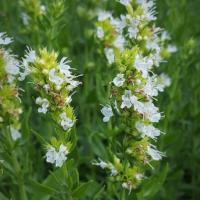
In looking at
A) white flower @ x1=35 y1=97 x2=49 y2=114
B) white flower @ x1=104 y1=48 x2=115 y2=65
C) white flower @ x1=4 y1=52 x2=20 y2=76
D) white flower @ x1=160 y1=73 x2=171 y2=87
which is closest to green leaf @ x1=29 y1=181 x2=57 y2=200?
white flower @ x1=35 y1=97 x2=49 y2=114

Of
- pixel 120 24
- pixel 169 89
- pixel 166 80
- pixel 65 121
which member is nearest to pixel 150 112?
pixel 65 121

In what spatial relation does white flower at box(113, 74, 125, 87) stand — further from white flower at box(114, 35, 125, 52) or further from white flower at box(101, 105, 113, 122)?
white flower at box(114, 35, 125, 52)

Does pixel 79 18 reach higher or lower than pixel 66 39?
higher

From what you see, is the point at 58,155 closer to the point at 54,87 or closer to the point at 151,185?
the point at 54,87

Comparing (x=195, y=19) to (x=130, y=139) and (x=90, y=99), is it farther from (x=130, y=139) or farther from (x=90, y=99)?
(x=130, y=139)

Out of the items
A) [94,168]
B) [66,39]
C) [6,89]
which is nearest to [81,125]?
[94,168]

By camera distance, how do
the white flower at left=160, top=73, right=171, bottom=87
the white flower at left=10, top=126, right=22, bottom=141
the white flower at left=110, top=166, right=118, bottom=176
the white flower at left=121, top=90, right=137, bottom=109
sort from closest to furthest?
the white flower at left=121, top=90, right=137, bottom=109 < the white flower at left=110, top=166, right=118, bottom=176 < the white flower at left=10, top=126, right=22, bottom=141 < the white flower at left=160, top=73, right=171, bottom=87
